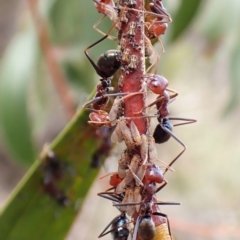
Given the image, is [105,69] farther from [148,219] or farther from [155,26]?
[148,219]

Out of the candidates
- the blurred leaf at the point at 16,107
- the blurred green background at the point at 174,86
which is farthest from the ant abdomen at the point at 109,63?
the blurred leaf at the point at 16,107

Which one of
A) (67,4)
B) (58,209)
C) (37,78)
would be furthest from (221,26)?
(58,209)

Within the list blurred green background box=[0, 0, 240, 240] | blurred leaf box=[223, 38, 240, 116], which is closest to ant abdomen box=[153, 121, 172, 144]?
blurred green background box=[0, 0, 240, 240]

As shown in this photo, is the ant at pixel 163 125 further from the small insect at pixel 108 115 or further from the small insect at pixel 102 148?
the small insect at pixel 102 148

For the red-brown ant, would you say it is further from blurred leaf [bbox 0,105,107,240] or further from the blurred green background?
the blurred green background

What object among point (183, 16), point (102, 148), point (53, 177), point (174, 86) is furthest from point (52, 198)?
point (174, 86)

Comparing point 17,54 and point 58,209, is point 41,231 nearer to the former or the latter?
point 58,209
